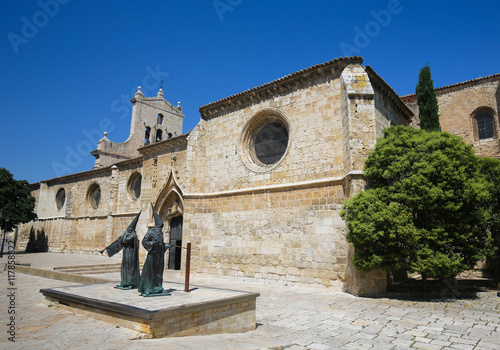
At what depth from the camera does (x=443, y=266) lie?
8.37 m

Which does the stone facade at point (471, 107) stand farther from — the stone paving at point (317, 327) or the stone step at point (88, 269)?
the stone step at point (88, 269)

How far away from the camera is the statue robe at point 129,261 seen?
7613mm

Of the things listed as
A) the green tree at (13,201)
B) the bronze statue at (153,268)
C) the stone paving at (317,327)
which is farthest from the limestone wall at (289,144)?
the green tree at (13,201)

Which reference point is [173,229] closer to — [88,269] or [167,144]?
[88,269]

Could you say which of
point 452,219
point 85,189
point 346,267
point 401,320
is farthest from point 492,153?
point 85,189

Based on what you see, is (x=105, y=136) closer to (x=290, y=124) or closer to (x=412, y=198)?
(x=290, y=124)

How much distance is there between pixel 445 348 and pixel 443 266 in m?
3.94

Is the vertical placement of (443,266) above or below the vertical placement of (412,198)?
below

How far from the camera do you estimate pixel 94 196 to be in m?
26.0

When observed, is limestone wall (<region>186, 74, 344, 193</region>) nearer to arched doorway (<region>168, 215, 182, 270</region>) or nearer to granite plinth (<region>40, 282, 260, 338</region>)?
arched doorway (<region>168, 215, 182, 270</region>)

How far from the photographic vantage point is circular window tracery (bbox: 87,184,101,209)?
2567 centimetres

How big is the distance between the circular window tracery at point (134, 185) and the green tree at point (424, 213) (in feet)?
53.0

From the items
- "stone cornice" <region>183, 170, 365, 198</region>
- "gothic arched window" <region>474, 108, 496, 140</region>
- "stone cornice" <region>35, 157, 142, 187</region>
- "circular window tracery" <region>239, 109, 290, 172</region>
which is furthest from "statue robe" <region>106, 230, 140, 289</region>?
"gothic arched window" <region>474, 108, 496, 140</region>

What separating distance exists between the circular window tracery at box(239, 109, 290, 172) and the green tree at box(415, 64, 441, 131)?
8.04 meters
